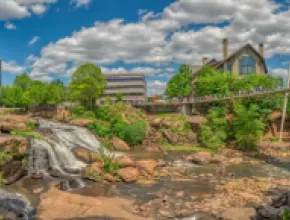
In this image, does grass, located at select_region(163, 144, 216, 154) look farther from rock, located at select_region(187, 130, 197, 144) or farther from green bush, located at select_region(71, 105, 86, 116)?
green bush, located at select_region(71, 105, 86, 116)

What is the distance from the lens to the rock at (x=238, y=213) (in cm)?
1627

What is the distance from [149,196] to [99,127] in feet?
84.8

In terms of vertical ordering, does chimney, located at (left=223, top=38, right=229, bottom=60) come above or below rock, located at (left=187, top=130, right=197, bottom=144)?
above

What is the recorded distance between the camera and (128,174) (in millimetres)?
24766

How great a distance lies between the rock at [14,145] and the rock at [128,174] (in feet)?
29.2

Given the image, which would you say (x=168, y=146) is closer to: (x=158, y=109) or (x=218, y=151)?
(x=218, y=151)

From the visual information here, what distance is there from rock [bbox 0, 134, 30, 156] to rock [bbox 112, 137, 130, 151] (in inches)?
691

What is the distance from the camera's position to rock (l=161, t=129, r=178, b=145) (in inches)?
1777

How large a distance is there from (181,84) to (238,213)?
44804 mm

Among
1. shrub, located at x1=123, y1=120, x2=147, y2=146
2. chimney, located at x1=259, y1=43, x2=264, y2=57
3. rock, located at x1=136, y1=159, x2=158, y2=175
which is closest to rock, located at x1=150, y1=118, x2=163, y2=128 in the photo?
shrub, located at x1=123, y1=120, x2=147, y2=146

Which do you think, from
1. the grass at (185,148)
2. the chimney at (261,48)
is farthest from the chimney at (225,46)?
the grass at (185,148)

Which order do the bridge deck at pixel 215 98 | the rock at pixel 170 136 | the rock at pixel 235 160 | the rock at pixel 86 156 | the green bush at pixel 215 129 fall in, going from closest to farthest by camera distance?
the rock at pixel 86 156 → the rock at pixel 235 160 → the bridge deck at pixel 215 98 → the green bush at pixel 215 129 → the rock at pixel 170 136

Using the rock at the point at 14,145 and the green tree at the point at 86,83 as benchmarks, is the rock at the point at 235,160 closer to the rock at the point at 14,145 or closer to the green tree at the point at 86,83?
the rock at the point at 14,145

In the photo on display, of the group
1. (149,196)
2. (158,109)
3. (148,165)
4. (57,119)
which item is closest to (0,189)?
(149,196)
